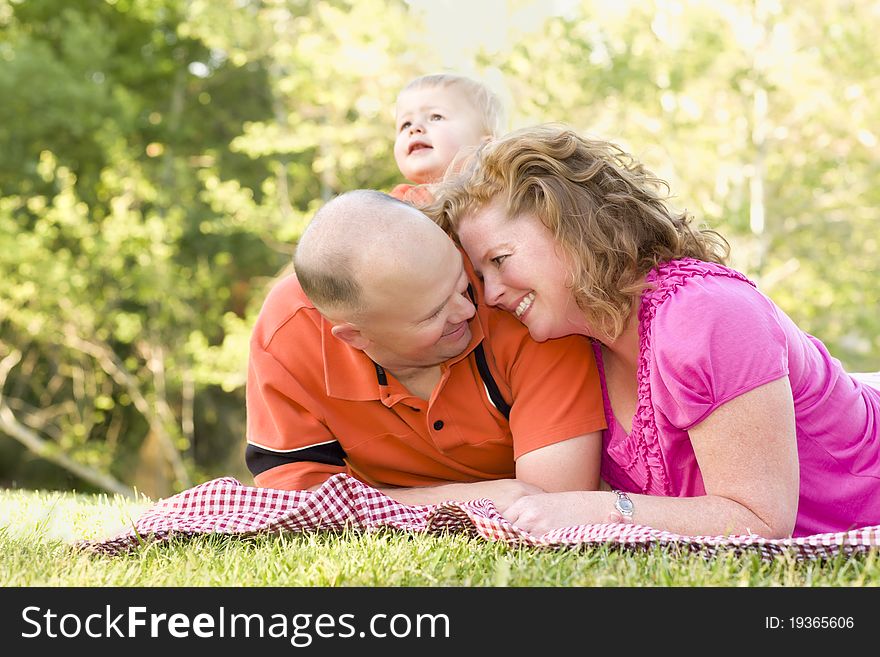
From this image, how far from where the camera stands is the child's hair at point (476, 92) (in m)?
4.41

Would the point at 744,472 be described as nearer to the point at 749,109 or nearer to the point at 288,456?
the point at 288,456

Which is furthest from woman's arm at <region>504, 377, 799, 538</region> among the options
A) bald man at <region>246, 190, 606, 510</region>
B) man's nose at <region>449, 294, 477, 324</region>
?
man's nose at <region>449, 294, 477, 324</region>

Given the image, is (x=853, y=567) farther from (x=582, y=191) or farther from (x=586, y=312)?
(x=582, y=191)

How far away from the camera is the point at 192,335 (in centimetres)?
1326

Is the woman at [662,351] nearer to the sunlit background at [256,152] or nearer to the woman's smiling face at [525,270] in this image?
the woman's smiling face at [525,270]

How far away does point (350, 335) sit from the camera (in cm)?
309

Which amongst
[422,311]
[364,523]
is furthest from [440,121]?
[364,523]

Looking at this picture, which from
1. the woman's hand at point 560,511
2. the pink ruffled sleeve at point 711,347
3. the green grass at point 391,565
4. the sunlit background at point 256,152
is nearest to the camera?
the green grass at point 391,565

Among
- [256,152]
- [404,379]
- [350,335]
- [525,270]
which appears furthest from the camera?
[256,152]

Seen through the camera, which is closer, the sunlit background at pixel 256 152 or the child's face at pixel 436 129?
the child's face at pixel 436 129

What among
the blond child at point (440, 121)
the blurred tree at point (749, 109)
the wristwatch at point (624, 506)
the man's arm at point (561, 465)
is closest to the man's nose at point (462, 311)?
the man's arm at point (561, 465)

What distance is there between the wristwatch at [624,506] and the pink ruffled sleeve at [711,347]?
0.84ft

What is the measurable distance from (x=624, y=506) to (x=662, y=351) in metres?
0.45
